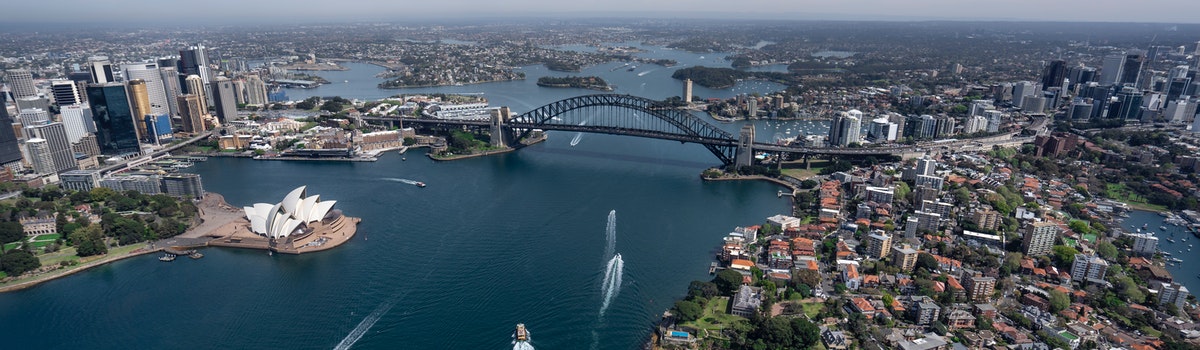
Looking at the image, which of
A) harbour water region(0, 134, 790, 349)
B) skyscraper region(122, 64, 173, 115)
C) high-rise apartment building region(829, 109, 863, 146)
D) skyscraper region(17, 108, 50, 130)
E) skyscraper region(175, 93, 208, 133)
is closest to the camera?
harbour water region(0, 134, 790, 349)

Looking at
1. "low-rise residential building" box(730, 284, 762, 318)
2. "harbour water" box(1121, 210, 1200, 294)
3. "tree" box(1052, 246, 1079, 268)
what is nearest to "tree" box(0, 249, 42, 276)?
"low-rise residential building" box(730, 284, 762, 318)

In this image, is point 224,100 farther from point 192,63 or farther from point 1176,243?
point 1176,243

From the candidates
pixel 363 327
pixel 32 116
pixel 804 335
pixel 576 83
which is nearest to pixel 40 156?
pixel 32 116

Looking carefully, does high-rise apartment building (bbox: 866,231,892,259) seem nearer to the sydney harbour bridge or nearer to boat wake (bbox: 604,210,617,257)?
boat wake (bbox: 604,210,617,257)

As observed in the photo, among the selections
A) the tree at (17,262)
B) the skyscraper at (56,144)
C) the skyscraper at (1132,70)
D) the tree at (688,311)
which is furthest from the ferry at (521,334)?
the skyscraper at (1132,70)

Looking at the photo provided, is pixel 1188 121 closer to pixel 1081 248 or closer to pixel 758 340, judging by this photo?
pixel 1081 248

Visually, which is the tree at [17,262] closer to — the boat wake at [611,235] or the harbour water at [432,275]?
the harbour water at [432,275]

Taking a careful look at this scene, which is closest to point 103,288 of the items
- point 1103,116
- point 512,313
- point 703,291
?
point 512,313
